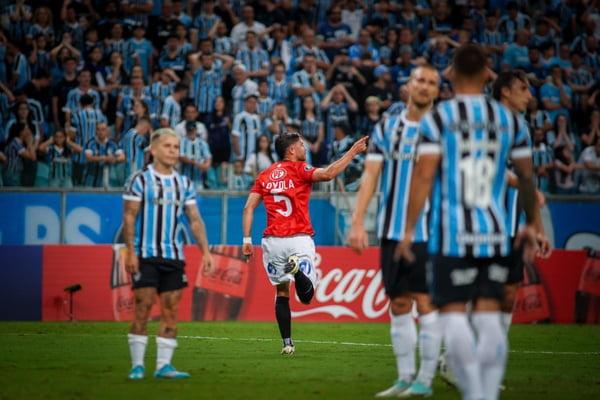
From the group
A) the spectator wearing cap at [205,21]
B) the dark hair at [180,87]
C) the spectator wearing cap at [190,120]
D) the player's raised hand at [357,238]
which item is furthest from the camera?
the spectator wearing cap at [205,21]

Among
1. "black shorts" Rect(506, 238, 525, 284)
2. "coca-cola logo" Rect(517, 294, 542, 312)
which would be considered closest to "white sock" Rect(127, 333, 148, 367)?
"black shorts" Rect(506, 238, 525, 284)

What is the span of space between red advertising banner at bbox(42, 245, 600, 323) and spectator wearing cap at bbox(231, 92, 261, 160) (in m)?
2.42

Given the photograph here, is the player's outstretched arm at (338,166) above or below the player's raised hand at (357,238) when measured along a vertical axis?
above

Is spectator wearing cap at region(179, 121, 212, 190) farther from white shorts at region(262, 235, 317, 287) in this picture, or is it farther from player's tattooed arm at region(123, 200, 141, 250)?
player's tattooed arm at region(123, 200, 141, 250)

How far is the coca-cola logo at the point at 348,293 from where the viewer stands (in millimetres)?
20312

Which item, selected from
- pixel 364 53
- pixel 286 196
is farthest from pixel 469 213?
pixel 364 53

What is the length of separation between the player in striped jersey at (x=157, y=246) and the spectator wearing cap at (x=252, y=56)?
13.1 metres

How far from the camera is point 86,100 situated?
21578 millimetres

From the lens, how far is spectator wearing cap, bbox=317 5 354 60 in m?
24.7

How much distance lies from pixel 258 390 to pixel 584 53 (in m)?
18.5

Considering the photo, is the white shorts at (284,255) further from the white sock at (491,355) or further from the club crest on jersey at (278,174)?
the white sock at (491,355)

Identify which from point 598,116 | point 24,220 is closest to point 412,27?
point 598,116

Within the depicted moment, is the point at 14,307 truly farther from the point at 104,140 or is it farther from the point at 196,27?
the point at 196,27

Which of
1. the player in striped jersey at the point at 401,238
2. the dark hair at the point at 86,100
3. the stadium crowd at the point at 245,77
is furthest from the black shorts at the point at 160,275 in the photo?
the dark hair at the point at 86,100
